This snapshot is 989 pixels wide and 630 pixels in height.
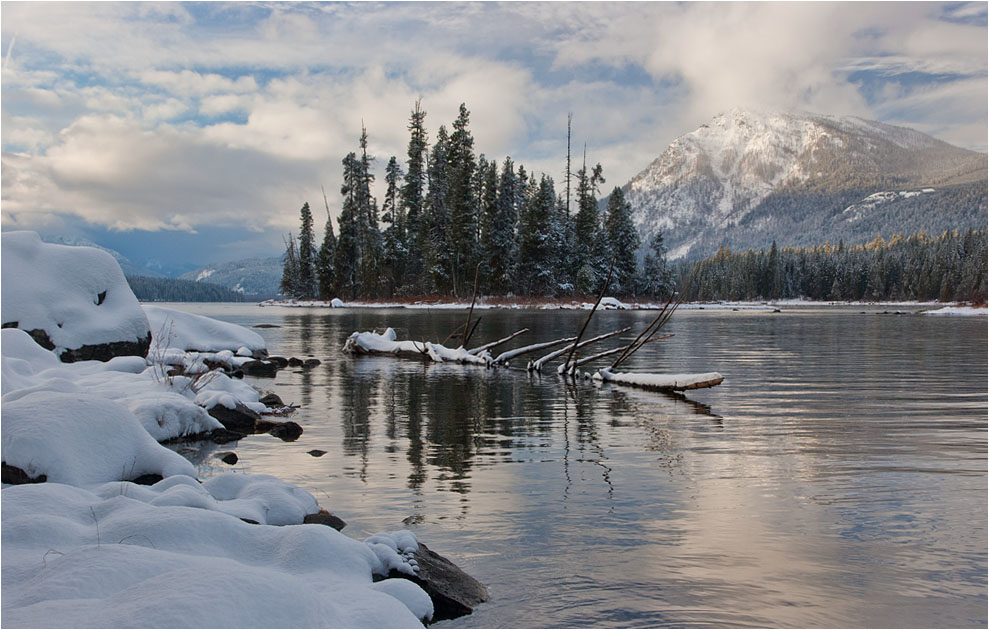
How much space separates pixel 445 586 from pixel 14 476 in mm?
4599

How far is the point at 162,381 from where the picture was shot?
14156mm

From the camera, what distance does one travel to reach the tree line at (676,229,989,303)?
13738cm

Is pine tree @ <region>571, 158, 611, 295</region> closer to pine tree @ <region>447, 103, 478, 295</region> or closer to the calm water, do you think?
pine tree @ <region>447, 103, 478, 295</region>

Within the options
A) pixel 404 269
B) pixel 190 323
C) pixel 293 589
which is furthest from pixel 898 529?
pixel 404 269

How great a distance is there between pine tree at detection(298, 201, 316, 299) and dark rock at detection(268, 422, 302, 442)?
94.7 m

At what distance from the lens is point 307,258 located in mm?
105500

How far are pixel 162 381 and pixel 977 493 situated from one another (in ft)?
46.3

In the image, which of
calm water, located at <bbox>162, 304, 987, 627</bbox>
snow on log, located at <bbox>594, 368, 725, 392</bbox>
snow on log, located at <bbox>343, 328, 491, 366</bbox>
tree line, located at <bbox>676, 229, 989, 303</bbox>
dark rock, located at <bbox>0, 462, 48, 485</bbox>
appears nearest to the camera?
calm water, located at <bbox>162, 304, 987, 627</bbox>

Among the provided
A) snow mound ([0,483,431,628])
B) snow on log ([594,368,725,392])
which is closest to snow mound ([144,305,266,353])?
snow on log ([594,368,725,392])

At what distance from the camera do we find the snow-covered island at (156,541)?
3.79m

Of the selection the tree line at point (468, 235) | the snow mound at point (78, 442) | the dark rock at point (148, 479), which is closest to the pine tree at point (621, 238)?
the tree line at point (468, 235)

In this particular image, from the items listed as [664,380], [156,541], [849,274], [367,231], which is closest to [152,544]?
[156,541]

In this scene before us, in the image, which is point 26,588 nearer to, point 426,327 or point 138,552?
point 138,552

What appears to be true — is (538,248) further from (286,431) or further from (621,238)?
(286,431)
